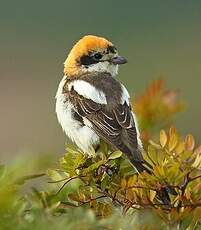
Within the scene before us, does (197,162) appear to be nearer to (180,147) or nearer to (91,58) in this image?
(180,147)

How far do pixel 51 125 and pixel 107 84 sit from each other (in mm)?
14621

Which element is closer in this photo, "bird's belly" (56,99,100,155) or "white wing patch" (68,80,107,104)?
"bird's belly" (56,99,100,155)

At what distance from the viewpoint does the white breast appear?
13.1ft

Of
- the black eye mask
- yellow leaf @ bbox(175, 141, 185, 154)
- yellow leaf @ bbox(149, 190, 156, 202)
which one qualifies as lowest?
the black eye mask

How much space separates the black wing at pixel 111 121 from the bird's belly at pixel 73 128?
0.03 metres

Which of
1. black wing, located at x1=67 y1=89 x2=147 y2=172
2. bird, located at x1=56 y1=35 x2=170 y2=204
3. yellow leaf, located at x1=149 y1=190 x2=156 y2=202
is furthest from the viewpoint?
bird, located at x1=56 y1=35 x2=170 y2=204

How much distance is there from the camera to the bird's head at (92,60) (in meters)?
4.71

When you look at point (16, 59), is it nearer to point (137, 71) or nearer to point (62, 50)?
point (62, 50)

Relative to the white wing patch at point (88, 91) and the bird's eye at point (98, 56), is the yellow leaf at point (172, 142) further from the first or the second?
the bird's eye at point (98, 56)

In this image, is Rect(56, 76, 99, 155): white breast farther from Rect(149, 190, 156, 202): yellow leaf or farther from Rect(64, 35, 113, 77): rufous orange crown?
Rect(149, 190, 156, 202): yellow leaf

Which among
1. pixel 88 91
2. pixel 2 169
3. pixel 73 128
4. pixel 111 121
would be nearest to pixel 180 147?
pixel 2 169

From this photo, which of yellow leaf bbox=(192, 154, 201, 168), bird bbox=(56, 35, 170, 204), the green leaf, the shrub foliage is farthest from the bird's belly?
the green leaf

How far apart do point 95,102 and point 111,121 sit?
0.20m

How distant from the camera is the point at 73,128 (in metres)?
4.17
